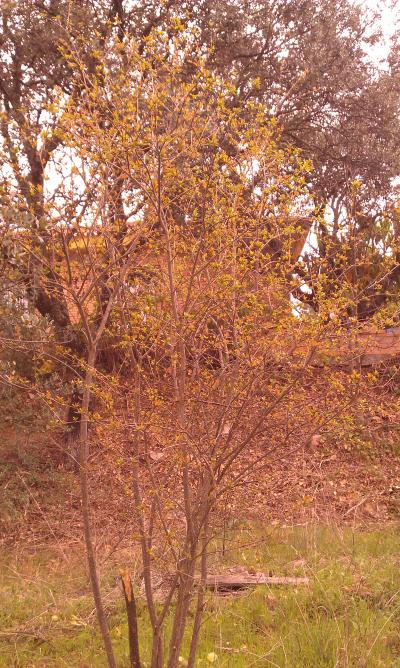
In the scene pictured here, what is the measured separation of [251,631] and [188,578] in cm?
153

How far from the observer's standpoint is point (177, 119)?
3.46 m

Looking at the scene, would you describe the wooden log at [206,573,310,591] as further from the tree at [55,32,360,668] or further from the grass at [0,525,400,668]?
the tree at [55,32,360,668]

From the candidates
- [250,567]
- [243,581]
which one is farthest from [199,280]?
→ [250,567]

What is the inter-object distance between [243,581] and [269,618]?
72cm

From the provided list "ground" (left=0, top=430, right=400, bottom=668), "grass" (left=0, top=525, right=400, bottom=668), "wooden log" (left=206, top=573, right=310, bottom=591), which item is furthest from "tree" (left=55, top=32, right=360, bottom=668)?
"wooden log" (left=206, top=573, right=310, bottom=591)

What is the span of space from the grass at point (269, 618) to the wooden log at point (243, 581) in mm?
120

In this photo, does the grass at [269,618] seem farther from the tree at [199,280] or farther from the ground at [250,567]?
the tree at [199,280]

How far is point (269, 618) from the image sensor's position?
4910 millimetres

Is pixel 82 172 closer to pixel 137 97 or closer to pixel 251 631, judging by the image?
pixel 137 97

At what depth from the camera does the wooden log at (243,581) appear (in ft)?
18.0

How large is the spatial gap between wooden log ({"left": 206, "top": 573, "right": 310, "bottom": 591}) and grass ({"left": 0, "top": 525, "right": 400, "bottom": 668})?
120mm

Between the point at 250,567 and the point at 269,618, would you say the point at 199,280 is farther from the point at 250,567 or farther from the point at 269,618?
the point at 250,567

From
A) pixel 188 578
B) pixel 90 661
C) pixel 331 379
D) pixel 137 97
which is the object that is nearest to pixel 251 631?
pixel 90 661

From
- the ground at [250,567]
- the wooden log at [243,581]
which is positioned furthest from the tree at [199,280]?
the wooden log at [243,581]
